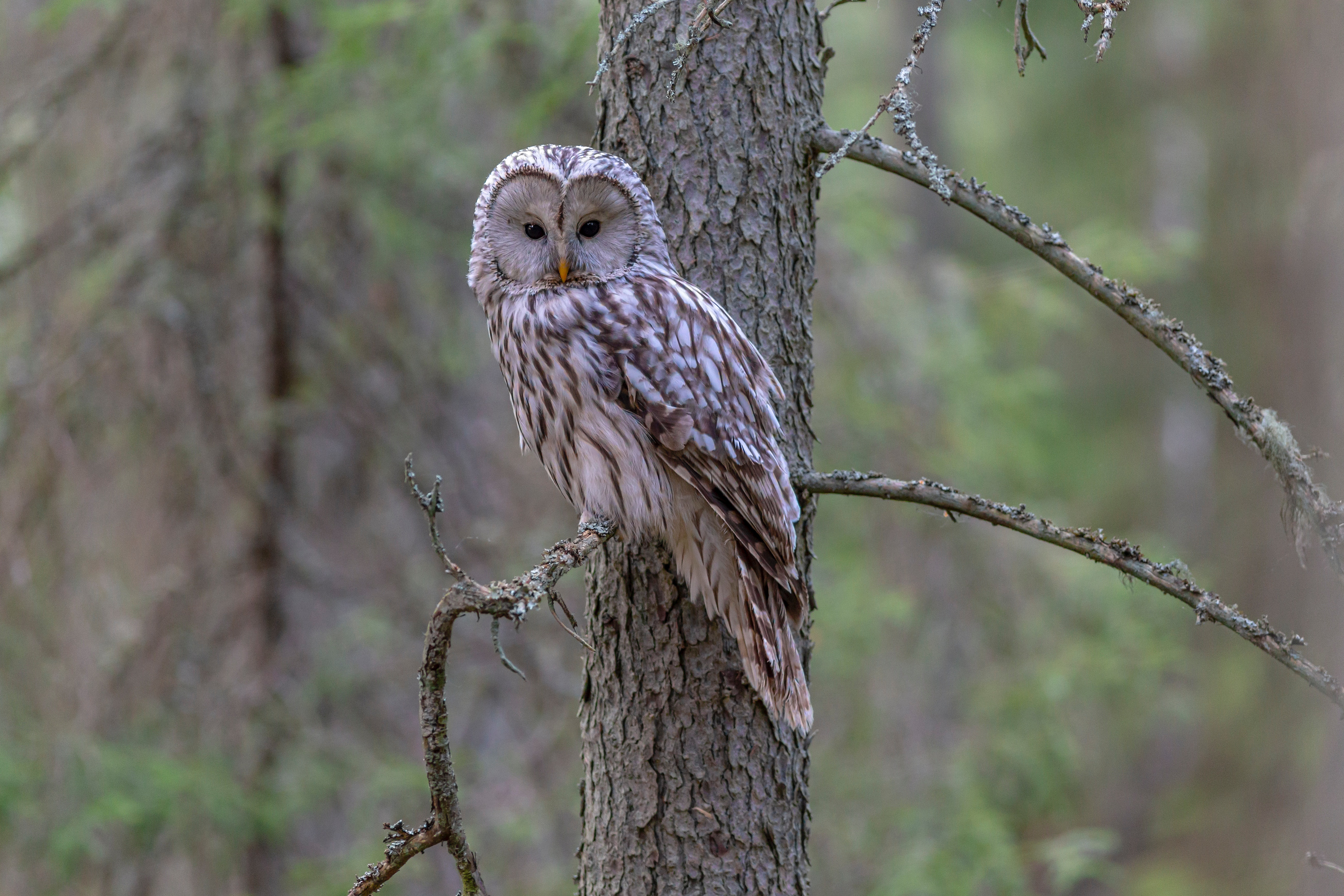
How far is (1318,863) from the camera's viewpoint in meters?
2.10

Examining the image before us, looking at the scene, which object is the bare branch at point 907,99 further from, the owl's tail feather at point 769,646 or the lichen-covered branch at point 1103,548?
the owl's tail feather at point 769,646

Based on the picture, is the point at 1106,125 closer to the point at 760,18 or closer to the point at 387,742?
the point at 387,742

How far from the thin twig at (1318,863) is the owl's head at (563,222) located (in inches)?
68.4

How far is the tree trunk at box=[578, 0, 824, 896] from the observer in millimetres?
2633

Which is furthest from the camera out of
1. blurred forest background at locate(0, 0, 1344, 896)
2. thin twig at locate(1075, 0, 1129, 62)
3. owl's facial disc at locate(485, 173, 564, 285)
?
blurred forest background at locate(0, 0, 1344, 896)

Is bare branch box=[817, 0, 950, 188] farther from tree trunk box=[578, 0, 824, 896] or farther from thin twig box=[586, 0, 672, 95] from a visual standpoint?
tree trunk box=[578, 0, 824, 896]

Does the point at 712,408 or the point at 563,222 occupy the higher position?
the point at 563,222

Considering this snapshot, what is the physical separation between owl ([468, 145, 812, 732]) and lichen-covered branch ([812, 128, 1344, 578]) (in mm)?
514

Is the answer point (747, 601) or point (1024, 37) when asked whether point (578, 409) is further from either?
point (1024, 37)

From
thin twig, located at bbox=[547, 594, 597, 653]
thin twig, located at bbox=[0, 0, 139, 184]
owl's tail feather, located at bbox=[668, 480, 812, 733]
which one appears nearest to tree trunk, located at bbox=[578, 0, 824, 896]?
owl's tail feather, located at bbox=[668, 480, 812, 733]

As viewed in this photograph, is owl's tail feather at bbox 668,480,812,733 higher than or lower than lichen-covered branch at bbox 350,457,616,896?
higher

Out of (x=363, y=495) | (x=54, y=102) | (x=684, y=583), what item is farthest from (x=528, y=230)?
Answer: (x=363, y=495)

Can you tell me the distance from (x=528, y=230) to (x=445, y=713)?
1305mm

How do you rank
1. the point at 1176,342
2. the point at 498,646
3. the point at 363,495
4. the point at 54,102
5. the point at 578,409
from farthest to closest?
the point at 363,495
the point at 54,102
the point at 578,409
the point at 1176,342
the point at 498,646
